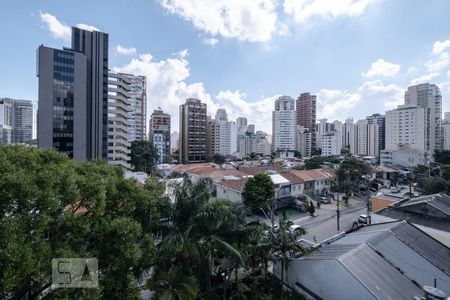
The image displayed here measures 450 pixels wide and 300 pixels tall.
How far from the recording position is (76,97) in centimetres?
4472

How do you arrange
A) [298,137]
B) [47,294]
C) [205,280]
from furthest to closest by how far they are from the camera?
[298,137] → [205,280] → [47,294]

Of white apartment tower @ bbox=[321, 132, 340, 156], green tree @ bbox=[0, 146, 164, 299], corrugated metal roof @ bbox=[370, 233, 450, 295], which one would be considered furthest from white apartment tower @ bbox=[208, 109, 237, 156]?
green tree @ bbox=[0, 146, 164, 299]

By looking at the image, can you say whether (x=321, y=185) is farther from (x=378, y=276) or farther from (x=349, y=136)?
(x=349, y=136)

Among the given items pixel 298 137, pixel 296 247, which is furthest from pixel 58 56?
pixel 298 137

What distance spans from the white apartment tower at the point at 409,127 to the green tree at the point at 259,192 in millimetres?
63242

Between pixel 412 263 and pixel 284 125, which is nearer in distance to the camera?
pixel 412 263

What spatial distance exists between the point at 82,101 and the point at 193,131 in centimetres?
3790

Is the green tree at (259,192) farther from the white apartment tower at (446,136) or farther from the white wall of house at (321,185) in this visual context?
the white apartment tower at (446,136)

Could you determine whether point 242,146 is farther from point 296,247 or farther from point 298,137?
point 296,247

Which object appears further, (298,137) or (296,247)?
(298,137)

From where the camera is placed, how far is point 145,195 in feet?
24.6

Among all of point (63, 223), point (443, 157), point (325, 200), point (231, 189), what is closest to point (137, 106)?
point (231, 189)

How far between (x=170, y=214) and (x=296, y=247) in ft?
19.0

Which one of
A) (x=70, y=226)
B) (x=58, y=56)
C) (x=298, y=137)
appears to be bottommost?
(x=70, y=226)
